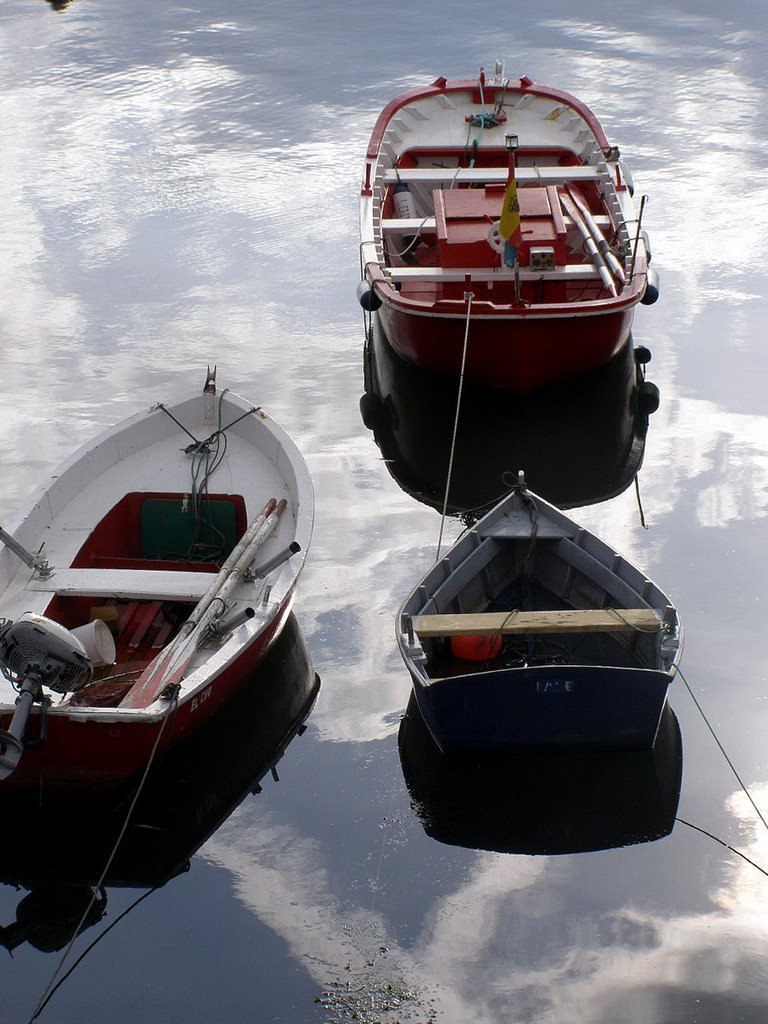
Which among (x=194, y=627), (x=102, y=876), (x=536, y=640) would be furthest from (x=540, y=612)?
(x=102, y=876)

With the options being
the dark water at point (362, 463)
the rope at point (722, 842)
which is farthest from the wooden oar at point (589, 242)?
the rope at point (722, 842)

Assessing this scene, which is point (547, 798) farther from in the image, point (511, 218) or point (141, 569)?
point (511, 218)

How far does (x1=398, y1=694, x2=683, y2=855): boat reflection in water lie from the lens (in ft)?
23.9

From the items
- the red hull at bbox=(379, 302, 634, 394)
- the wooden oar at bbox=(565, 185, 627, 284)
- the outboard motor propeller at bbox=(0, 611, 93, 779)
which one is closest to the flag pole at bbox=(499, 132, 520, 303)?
the red hull at bbox=(379, 302, 634, 394)

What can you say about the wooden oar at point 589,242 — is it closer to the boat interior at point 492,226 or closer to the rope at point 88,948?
the boat interior at point 492,226

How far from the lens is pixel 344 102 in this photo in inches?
824

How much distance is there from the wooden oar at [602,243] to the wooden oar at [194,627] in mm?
4925

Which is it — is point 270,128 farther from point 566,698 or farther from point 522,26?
point 566,698

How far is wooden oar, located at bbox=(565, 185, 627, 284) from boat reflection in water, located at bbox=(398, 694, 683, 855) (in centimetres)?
556

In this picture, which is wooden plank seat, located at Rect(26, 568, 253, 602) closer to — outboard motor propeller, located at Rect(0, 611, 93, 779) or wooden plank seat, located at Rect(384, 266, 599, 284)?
outboard motor propeller, located at Rect(0, 611, 93, 779)

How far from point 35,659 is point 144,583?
154cm

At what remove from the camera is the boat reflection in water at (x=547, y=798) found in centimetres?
728

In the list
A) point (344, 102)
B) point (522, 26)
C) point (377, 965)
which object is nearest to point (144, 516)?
point (377, 965)

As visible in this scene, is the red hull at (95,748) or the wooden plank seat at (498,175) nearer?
the red hull at (95,748)
